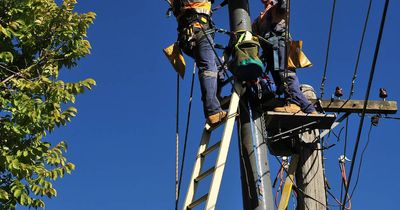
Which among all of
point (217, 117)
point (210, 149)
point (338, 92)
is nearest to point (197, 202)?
point (210, 149)

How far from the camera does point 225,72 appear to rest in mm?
5234

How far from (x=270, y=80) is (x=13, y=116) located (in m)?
2.58

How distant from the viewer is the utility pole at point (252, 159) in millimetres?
4621

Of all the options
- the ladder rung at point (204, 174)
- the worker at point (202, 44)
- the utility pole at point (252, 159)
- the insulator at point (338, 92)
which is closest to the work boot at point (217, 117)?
the worker at point (202, 44)

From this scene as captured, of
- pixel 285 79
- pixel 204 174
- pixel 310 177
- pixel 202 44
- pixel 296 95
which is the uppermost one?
pixel 202 44

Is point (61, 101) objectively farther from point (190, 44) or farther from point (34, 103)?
point (190, 44)

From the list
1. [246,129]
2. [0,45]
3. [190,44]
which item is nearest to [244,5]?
[190,44]

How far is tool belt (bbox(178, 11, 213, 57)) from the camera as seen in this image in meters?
Answer: 5.35

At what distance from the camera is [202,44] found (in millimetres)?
5316

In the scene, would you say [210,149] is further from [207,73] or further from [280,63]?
[280,63]

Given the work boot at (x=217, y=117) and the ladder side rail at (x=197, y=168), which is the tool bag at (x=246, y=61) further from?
the ladder side rail at (x=197, y=168)

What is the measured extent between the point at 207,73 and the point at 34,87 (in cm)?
201

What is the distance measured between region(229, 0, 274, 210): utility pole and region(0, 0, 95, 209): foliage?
82.0 inches

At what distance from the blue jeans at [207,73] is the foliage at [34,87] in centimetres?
168
